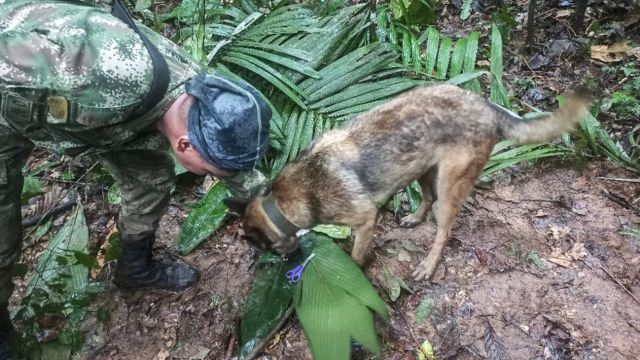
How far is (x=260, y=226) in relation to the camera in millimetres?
3213

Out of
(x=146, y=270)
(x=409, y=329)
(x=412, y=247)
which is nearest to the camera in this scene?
(x=409, y=329)

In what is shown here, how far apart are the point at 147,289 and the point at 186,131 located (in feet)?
5.89

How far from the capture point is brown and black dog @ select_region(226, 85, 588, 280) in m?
3.30

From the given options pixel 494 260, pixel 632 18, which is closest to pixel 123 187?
pixel 494 260

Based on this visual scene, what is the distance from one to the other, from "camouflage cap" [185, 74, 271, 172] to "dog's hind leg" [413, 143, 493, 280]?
1.48 metres

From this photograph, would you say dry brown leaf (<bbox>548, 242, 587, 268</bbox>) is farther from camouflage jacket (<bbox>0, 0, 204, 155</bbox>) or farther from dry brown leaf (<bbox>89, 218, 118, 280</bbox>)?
dry brown leaf (<bbox>89, 218, 118, 280</bbox>)

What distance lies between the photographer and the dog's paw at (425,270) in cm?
374

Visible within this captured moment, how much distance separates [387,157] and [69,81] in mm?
1980

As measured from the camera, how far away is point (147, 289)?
3795 mm

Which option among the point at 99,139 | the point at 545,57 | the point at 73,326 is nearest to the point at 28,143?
the point at 99,139

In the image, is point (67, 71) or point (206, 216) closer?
A: point (67, 71)

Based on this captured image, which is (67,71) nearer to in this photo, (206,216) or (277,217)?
(277,217)

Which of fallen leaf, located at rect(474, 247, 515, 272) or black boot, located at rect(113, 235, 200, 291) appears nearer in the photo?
black boot, located at rect(113, 235, 200, 291)

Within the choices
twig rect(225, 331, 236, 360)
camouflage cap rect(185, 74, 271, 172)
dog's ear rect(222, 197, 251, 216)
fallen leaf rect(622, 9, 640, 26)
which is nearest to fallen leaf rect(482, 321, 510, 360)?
twig rect(225, 331, 236, 360)
